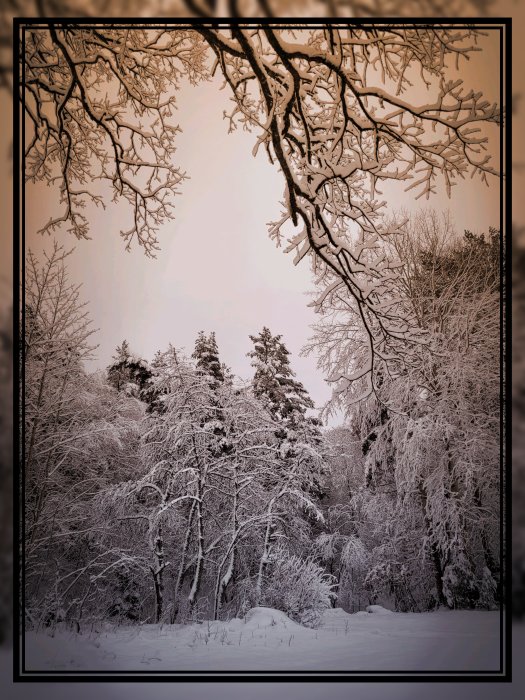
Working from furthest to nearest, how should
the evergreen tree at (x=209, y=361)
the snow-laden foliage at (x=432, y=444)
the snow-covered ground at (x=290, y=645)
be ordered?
the evergreen tree at (x=209, y=361) → the snow-laden foliage at (x=432, y=444) → the snow-covered ground at (x=290, y=645)

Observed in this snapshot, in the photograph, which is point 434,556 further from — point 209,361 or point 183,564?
point 209,361

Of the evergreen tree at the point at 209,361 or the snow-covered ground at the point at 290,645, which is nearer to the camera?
the snow-covered ground at the point at 290,645

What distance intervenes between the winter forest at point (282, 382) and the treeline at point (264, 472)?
1cm

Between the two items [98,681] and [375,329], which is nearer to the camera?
[98,681]

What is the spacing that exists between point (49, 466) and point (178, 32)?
2.34 metres

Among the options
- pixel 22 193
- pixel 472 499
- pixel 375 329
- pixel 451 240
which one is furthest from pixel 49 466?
pixel 451 240

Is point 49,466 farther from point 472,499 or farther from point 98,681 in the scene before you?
point 472,499

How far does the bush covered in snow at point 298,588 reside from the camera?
11.3ft

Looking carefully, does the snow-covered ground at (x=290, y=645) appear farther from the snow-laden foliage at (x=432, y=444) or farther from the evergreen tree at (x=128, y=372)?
the evergreen tree at (x=128, y=372)

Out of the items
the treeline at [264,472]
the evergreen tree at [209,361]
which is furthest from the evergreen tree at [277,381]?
the evergreen tree at [209,361]

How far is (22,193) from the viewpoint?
350cm

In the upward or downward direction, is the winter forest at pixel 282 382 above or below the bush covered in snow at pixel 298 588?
above

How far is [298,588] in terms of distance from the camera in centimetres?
347

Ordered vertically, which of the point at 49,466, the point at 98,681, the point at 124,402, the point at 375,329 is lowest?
the point at 98,681
